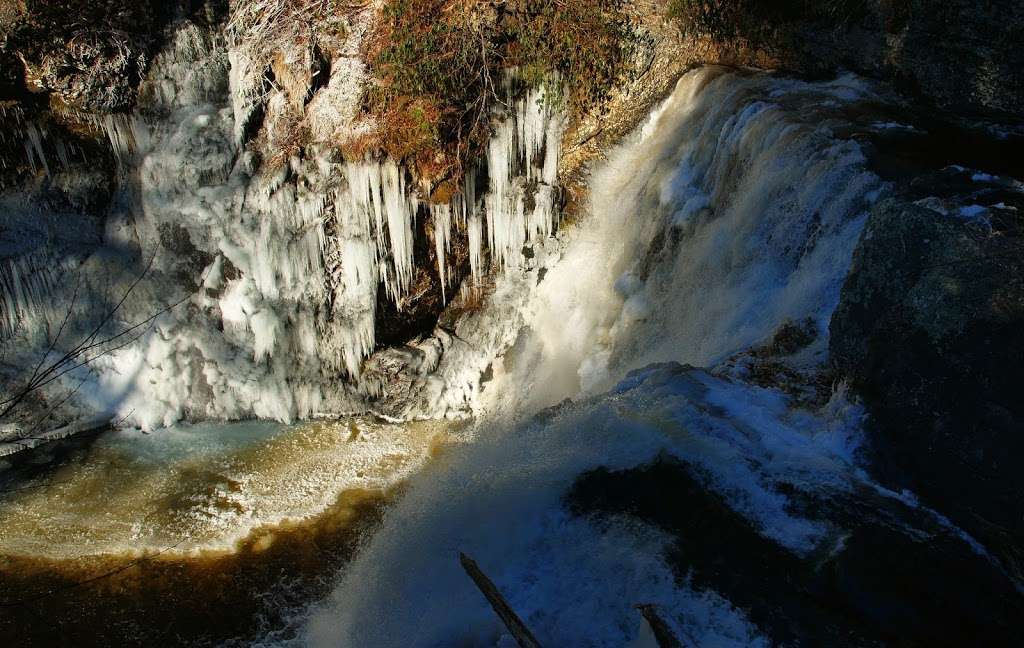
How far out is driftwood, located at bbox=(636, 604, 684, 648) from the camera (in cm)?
357

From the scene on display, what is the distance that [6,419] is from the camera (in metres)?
8.38

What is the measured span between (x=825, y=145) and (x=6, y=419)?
9.32 metres

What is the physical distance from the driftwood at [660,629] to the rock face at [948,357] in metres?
1.78

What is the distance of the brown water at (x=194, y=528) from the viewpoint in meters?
6.07

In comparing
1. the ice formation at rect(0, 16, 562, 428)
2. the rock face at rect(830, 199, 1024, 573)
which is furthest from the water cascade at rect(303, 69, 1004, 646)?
the ice formation at rect(0, 16, 562, 428)

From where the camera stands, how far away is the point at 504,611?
3840 mm

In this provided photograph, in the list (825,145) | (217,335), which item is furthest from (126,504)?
(825,145)

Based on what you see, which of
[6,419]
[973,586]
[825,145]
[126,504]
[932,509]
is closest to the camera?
[973,586]

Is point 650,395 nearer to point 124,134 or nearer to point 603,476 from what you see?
point 603,476

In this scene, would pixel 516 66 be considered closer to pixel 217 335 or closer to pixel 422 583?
pixel 217 335

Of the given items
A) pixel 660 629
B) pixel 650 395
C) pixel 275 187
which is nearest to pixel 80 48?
pixel 275 187

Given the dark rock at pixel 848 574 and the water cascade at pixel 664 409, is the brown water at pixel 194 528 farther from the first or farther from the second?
the dark rock at pixel 848 574

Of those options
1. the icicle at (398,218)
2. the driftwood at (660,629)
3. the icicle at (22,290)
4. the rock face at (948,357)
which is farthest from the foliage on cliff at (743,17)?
the icicle at (22,290)

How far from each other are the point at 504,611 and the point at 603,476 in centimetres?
128
